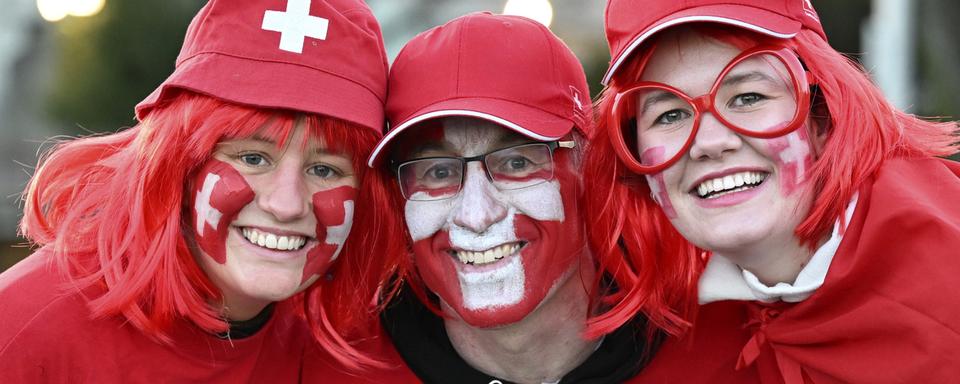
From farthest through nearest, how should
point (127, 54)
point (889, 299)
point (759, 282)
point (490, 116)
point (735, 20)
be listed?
A: point (127, 54) < point (490, 116) < point (759, 282) < point (735, 20) < point (889, 299)

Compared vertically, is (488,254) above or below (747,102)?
below

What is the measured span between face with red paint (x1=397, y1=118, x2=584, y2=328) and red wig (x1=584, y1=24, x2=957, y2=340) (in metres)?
0.14

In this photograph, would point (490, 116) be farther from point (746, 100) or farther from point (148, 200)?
point (148, 200)

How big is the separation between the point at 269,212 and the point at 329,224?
0.60 ft

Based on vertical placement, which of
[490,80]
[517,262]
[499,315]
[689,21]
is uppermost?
[689,21]

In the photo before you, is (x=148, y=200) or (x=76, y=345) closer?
(x=76, y=345)

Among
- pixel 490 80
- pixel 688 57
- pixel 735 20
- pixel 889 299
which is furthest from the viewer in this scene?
pixel 490 80

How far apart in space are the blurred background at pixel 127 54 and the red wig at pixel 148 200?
4.78 m

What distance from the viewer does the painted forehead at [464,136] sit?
Result: 2.67 m

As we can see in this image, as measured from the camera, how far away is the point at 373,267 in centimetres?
292

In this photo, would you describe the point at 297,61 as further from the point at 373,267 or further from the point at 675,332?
the point at 675,332

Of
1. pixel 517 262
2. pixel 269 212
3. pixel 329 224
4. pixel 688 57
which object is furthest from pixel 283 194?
pixel 688 57

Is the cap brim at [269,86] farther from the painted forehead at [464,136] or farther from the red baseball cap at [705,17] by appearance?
the red baseball cap at [705,17]

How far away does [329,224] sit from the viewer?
258cm
